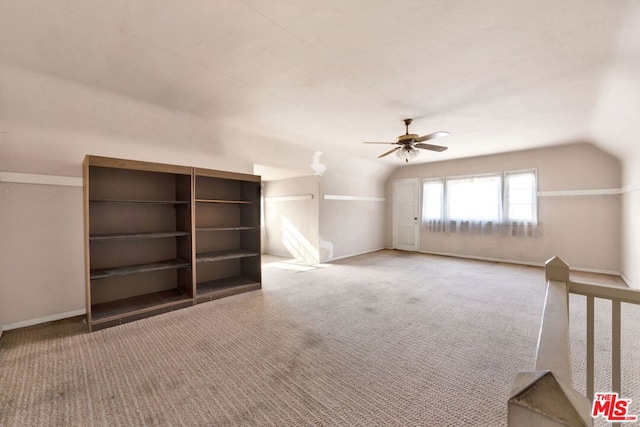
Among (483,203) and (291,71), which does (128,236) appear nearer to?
(291,71)

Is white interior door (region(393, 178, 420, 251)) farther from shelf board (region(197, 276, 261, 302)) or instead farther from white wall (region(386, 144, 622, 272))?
shelf board (region(197, 276, 261, 302))

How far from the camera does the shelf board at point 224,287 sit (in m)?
3.70

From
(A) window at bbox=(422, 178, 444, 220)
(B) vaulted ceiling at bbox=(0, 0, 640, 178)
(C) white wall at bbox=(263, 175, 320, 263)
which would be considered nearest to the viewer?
(B) vaulted ceiling at bbox=(0, 0, 640, 178)

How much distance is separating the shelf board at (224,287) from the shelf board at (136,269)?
1.65ft

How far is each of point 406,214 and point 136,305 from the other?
22.3 feet

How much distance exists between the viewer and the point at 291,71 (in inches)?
104

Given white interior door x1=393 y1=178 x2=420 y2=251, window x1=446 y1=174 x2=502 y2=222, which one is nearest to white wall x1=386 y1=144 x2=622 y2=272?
window x1=446 y1=174 x2=502 y2=222

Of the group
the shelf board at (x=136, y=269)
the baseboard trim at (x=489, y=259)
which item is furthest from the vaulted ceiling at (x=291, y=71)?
the baseboard trim at (x=489, y=259)

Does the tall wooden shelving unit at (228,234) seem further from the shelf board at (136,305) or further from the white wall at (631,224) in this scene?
the white wall at (631,224)

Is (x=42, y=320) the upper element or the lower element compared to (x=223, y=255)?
lower

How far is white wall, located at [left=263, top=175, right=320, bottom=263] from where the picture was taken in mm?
6434

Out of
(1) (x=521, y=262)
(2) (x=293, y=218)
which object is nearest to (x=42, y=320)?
(2) (x=293, y=218)

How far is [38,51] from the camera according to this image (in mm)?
2191

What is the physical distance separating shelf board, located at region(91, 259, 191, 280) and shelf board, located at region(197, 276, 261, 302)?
0.50 metres
